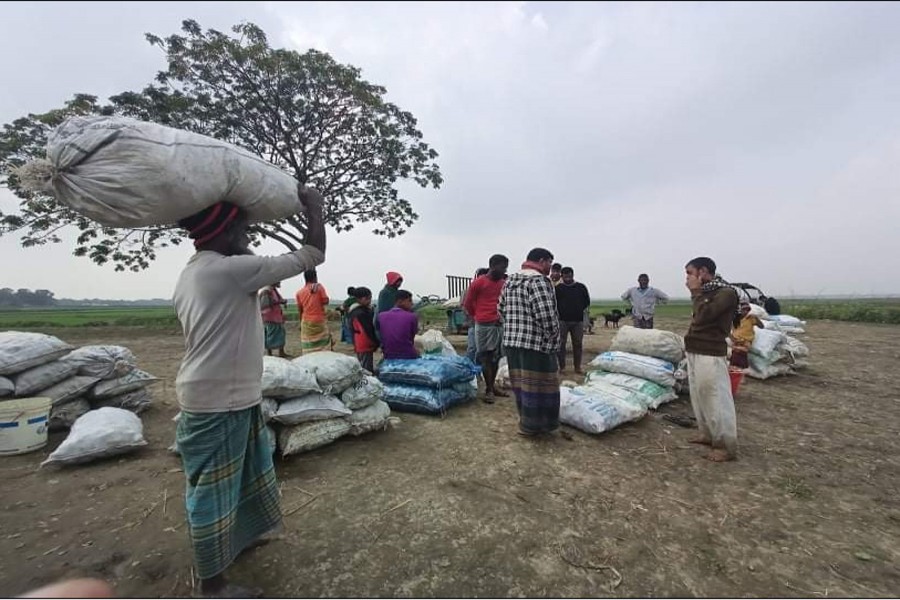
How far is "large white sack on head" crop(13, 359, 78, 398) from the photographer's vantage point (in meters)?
3.85

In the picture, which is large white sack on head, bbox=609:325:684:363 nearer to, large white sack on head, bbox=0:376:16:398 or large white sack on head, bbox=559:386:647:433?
large white sack on head, bbox=559:386:647:433

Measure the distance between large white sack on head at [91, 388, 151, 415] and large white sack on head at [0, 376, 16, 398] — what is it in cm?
68

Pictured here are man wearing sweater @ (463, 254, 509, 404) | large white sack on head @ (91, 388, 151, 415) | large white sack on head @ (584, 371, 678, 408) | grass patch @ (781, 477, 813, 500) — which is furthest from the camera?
man wearing sweater @ (463, 254, 509, 404)

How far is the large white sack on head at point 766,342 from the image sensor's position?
259 inches

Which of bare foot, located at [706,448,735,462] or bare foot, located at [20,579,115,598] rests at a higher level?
bare foot, located at [20,579,115,598]

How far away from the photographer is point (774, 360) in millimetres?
6660

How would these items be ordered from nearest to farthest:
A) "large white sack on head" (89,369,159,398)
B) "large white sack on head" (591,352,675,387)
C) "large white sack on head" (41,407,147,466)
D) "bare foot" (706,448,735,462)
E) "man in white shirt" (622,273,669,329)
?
"large white sack on head" (41,407,147,466), "bare foot" (706,448,735,462), "large white sack on head" (89,369,159,398), "large white sack on head" (591,352,675,387), "man in white shirt" (622,273,669,329)

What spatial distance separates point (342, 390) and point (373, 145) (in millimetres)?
12640

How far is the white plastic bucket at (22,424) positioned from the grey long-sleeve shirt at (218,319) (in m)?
3.22

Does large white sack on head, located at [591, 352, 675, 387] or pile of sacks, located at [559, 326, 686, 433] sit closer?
pile of sacks, located at [559, 326, 686, 433]

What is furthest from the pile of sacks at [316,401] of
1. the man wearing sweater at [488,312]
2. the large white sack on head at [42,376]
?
the large white sack on head at [42,376]

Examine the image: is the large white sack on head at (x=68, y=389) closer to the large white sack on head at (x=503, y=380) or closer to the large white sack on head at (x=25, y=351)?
the large white sack on head at (x=25, y=351)

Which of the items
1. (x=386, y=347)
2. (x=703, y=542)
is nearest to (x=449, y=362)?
(x=386, y=347)

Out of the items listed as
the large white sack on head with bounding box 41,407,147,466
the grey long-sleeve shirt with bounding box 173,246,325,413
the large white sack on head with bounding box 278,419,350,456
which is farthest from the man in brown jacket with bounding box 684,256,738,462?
the large white sack on head with bounding box 41,407,147,466
